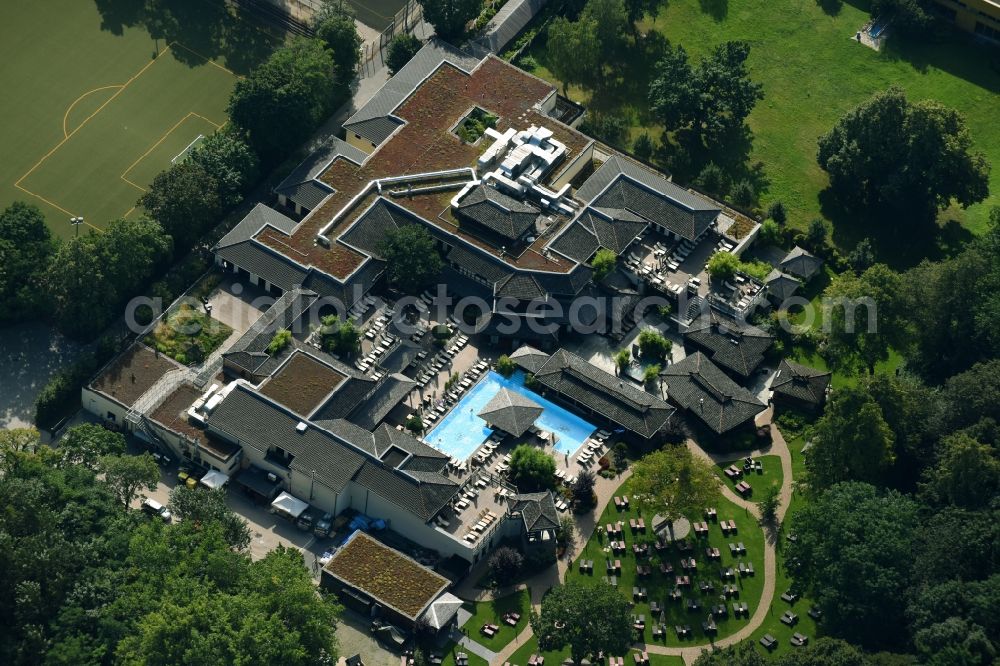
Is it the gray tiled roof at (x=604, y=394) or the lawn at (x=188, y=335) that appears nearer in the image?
the gray tiled roof at (x=604, y=394)

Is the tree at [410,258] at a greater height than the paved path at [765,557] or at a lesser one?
greater

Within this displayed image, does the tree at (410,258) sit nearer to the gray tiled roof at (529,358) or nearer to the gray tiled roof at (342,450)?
the gray tiled roof at (529,358)

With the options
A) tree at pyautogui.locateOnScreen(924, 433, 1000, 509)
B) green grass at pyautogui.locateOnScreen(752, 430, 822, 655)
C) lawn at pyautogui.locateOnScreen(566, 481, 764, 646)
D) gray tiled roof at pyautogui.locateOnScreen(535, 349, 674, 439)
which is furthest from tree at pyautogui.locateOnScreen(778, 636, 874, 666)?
gray tiled roof at pyautogui.locateOnScreen(535, 349, 674, 439)

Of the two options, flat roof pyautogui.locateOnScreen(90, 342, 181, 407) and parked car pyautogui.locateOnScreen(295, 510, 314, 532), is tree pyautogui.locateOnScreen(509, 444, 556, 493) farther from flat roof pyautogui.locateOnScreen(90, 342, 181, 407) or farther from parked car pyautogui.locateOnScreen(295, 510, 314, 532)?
flat roof pyautogui.locateOnScreen(90, 342, 181, 407)

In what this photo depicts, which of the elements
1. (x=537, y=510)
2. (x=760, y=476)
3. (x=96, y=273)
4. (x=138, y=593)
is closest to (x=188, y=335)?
(x=96, y=273)

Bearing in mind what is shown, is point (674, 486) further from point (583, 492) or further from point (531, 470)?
point (531, 470)

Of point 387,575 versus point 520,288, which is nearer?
point 387,575

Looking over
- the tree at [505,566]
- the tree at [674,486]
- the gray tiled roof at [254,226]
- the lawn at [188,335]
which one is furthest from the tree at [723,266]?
the lawn at [188,335]
